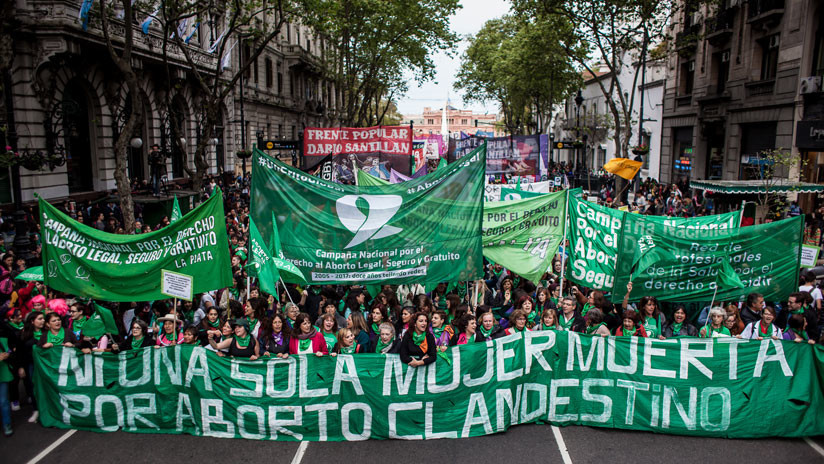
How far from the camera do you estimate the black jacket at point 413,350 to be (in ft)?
24.0

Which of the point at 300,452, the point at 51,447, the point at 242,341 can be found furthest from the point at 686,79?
the point at 51,447

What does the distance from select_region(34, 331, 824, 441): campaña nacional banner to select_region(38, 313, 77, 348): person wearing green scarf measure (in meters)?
0.20

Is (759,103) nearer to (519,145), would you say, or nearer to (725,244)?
(519,145)

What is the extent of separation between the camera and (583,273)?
9383mm

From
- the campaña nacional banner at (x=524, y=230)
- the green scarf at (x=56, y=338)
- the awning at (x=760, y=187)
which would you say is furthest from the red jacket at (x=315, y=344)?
the awning at (x=760, y=187)

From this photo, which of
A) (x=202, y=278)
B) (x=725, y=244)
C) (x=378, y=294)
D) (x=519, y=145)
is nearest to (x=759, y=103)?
(x=519, y=145)

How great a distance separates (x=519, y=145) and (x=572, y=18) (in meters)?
6.88

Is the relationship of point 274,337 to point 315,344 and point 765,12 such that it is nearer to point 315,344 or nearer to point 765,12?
point 315,344

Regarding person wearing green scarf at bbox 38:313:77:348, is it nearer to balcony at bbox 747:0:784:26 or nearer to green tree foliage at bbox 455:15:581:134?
green tree foliage at bbox 455:15:581:134

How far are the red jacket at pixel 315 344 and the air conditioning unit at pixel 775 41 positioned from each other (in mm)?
24291

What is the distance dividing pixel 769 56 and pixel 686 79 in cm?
820

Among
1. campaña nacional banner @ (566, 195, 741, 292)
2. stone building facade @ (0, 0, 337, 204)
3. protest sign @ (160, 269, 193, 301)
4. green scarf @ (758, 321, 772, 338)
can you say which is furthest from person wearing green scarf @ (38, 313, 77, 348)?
green scarf @ (758, 321, 772, 338)

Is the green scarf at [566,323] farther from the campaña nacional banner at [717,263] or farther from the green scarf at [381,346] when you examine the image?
the green scarf at [381,346]

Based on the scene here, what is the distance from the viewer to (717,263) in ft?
28.5
